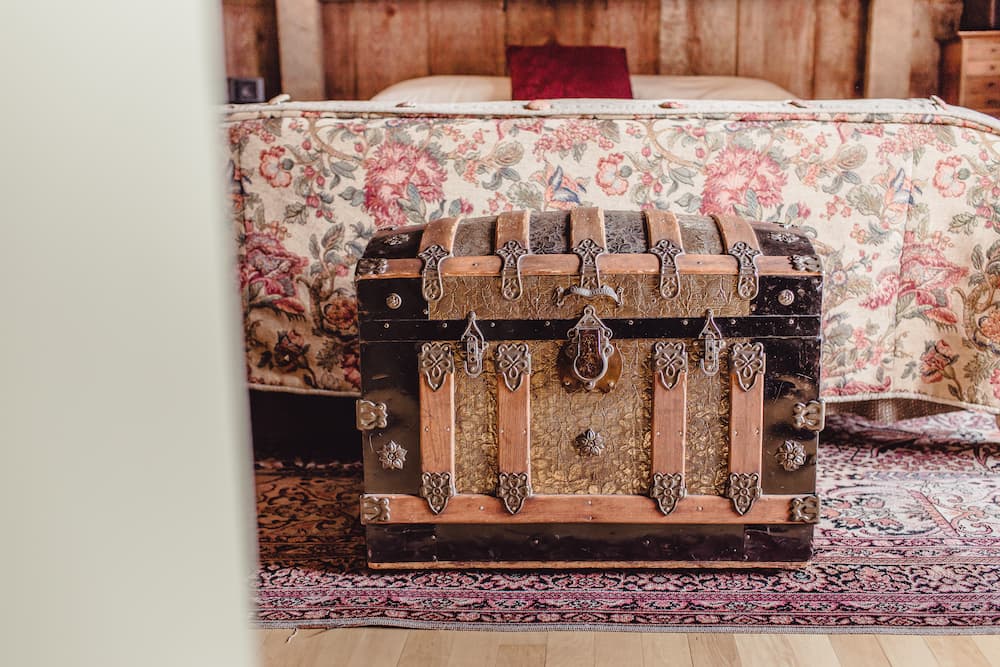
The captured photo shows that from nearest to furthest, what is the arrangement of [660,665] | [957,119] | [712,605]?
[660,665]
[712,605]
[957,119]

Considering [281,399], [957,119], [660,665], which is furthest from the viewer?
[281,399]

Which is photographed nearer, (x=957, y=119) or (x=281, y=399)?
(x=957, y=119)

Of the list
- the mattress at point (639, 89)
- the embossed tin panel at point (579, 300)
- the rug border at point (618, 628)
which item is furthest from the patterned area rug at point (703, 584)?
the mattress at point (639, 89)

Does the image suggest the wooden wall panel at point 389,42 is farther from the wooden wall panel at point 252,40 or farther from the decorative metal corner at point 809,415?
the decorative metal corner at point 809,415

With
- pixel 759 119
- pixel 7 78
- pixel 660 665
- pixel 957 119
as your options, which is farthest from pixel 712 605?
pixel 7 78

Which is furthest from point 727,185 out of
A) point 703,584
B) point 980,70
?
point 980,70

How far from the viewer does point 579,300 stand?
1.39 m

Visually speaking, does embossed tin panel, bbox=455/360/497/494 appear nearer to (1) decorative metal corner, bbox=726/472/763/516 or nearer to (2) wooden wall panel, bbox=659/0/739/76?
(1) decorative metal corner, bbox=726/472/763/516

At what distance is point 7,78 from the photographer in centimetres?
29

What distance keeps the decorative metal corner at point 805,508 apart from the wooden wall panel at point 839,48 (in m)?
2.84

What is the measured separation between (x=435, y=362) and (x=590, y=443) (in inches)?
10.3

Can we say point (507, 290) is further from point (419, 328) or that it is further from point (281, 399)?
point (281, 399)

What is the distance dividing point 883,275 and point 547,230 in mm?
779

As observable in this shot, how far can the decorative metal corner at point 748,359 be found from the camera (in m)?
1.39
